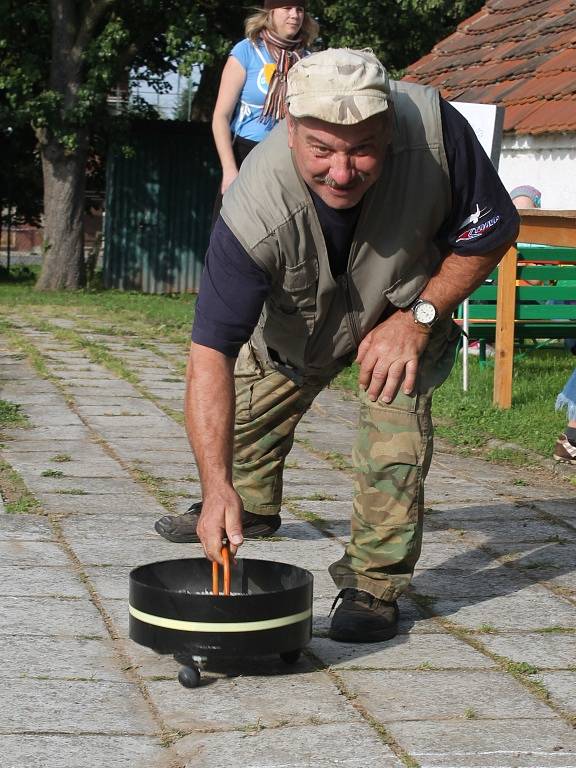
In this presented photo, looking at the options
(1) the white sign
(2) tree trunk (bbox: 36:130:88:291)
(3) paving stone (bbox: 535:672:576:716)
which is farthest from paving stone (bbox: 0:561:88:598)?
(2) tree trunk (bbox: 36:130:88:291)

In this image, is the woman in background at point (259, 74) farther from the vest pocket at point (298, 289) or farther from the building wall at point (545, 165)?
the building wall at point (545, 165)

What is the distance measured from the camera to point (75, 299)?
16.3 m

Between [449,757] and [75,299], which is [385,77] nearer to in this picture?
[449,757]

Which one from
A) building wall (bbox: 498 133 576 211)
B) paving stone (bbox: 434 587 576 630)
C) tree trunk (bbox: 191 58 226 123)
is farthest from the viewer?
tree trunk (bbox: 191 58 226 123)

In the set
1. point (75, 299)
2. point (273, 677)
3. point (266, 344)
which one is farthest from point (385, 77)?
point (75, 299)

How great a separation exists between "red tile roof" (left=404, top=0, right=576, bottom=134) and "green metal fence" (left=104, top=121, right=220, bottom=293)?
6405 millimetres

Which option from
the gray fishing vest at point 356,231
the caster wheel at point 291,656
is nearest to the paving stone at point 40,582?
the caster wheel at point 291,656

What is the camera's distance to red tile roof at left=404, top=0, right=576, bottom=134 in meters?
11.3

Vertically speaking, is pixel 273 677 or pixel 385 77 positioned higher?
pixel 385 77

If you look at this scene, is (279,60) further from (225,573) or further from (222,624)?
(222,624)

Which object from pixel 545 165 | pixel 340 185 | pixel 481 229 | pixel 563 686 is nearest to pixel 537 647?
pixel 563 686

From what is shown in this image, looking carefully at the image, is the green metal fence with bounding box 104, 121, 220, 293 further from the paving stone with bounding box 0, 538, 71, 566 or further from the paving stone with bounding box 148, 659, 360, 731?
the paving stone with bounding box 148, 659, 360, 731

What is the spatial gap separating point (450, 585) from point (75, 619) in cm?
128

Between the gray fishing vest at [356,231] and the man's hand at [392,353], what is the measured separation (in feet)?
0.15
